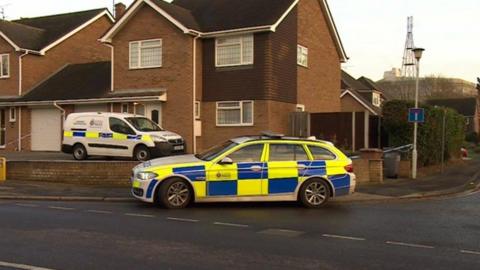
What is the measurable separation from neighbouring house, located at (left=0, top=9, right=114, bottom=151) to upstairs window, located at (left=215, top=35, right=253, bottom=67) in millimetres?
7007

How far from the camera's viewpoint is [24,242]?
777 centimetres

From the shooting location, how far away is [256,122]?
22.8 meters

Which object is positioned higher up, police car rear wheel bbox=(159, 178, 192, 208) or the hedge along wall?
the hedge along wall

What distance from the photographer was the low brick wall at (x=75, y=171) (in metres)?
16.0

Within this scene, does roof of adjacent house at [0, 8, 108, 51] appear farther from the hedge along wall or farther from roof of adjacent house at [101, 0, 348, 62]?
the hedge along wall

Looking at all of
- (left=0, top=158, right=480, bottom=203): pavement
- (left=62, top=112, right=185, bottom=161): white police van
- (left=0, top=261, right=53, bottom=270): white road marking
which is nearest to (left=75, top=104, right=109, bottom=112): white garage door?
(left=62, top=112, right=185, bottom=161): white police van

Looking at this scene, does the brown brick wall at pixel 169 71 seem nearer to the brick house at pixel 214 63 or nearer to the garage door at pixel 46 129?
the brick house at pixel 214 63

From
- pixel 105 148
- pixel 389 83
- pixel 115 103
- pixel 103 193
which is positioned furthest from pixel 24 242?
pixel 389 83

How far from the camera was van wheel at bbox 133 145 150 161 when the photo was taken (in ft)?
58.9

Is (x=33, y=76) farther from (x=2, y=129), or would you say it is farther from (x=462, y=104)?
(x=462, y=104)

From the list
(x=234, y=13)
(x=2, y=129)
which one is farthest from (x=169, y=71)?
(x=2, y=129)

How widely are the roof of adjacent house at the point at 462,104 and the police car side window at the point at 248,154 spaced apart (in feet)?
235

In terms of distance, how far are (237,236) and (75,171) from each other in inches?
363

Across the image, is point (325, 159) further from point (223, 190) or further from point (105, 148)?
point (105, 148)
